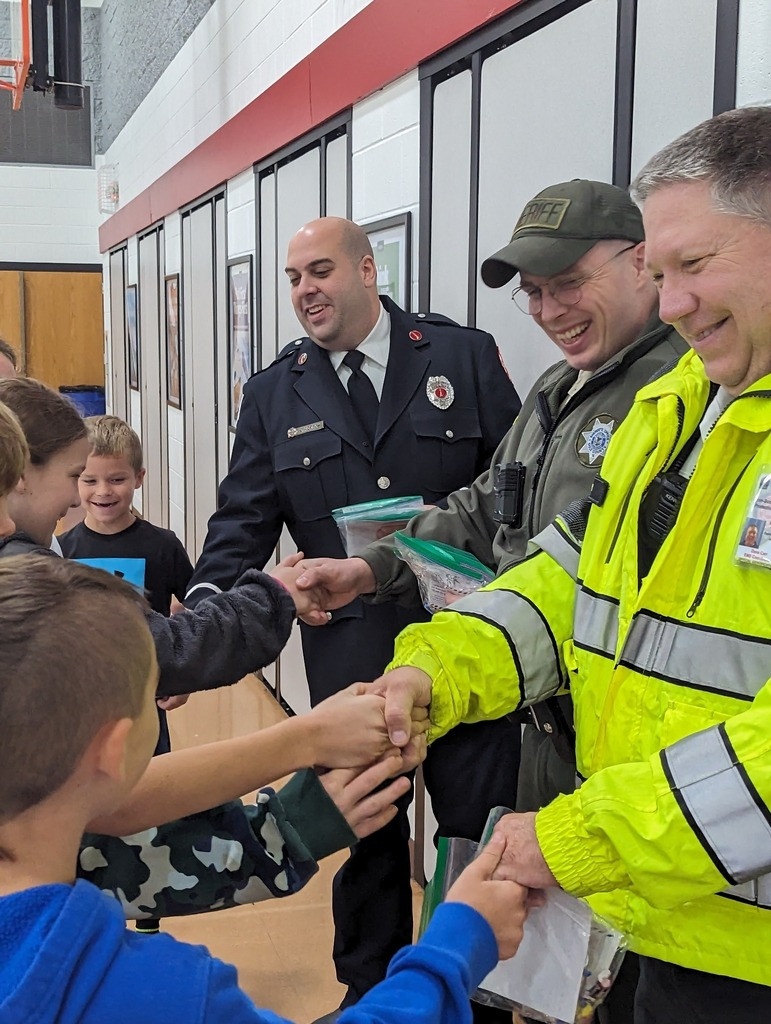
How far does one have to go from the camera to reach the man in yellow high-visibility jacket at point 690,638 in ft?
3.81

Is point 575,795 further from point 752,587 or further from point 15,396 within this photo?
point 15,396

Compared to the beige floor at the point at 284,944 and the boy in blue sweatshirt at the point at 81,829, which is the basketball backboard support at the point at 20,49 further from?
the boy in blue sweatshirt at the point at 81,829

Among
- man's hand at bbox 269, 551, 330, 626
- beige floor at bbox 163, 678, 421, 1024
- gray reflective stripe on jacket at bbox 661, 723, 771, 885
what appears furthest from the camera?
beige floor at bbox 163, 678, 421, 1024

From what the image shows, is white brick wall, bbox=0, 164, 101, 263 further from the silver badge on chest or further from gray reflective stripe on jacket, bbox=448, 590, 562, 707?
gray reflective stripe on jacket, bbox=448, 590, 562, 707

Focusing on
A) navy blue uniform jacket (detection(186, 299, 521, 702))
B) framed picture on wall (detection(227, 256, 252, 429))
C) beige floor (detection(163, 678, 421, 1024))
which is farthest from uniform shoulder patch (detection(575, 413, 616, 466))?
framed picture on wall (detection(227, 256, 252, 429))

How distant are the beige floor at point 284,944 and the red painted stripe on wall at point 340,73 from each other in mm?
2598

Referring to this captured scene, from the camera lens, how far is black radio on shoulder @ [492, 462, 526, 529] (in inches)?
78.6

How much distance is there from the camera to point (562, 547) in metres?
1.60

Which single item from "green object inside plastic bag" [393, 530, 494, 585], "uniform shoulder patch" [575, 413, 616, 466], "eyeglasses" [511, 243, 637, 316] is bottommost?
"green object inside plastic bag" [393, 530, 494, 585]

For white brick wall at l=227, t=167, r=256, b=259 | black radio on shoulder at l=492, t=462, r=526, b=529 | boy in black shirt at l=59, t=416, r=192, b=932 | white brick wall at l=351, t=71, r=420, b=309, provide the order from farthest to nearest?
white brick wall at l=227, t=167, r=256, b=259 → white brick wall at l=351, t=71, r=420, b=309 → boy in black shirt at l=59, t=416, r=192, b=932 → black radio on shoulder at l=492, t=462, r=526, b=529

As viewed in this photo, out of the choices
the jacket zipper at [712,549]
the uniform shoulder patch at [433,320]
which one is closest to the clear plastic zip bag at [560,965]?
the jacket zipper at [712,549]

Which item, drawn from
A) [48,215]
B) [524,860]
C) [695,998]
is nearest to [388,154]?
[524,860]

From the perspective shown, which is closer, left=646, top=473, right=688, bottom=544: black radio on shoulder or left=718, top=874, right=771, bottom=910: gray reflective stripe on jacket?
left=718, top=874, right=771, bottom=910: gray reflective stripe on jacket

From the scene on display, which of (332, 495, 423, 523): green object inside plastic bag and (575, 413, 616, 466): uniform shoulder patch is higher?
(575, 413, 616, 466): uniform shoulder patch
